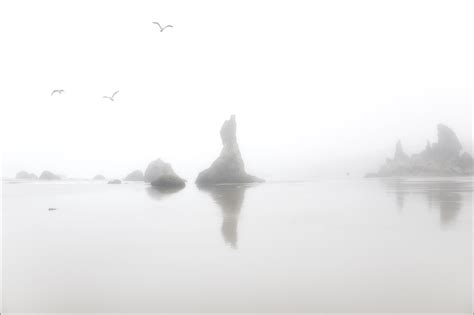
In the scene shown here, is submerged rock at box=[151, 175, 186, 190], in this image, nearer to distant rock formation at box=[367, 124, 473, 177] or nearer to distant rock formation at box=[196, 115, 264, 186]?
distant rock formation at box=[196, 115, 264, 186]

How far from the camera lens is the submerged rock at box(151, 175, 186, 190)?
4750 centimetres

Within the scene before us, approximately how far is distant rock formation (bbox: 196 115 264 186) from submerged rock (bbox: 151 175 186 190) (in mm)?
9029

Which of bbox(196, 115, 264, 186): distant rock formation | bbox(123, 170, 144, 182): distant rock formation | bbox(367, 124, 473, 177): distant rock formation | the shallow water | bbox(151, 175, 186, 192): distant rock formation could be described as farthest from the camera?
bbox(367, 124, 473, 177): distant rock formation

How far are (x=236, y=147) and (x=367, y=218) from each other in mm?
51389

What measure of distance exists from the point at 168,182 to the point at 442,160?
10194cm

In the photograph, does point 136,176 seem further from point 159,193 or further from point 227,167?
point 159,193

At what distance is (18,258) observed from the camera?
7691 millimetres

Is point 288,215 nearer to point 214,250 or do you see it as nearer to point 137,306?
point 214,250

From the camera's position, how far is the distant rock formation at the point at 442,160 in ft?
328

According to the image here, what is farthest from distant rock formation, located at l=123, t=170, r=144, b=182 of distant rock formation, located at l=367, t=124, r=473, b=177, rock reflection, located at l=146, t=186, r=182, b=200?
distant rock formation, located at l=367, t=124, r=473, b=177

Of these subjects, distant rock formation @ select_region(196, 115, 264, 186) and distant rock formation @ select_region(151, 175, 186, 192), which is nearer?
distant rock formation @ select_region(151, 175, 186, 192)

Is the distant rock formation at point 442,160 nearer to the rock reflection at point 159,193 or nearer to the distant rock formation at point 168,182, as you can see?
the distant rock formation at point 168,182

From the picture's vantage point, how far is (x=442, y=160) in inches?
4136

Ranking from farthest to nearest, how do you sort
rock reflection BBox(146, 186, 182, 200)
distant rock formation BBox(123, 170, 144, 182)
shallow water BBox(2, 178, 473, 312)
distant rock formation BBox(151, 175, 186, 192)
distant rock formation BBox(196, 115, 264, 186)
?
distant rock formation BBox(123, 170, 144, 182) < distant rock formation BBox(196, 115, 264, 186) < distant rock formation BBox(151, 175, 186, 192) < rock reflection BBox(146, 186, 182, 200) < shallow water BBox(2, 178, 473, 312)
